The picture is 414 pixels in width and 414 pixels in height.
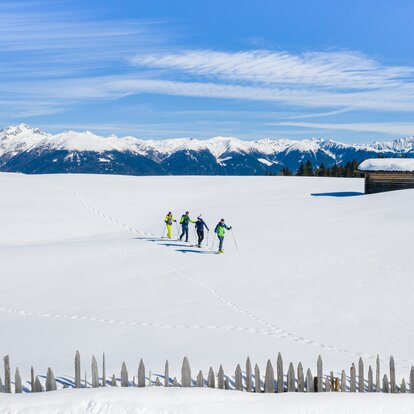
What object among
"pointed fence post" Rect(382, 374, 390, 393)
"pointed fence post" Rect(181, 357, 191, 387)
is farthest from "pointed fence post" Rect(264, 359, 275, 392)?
"pointed fence post" Rect(382, 374, 390, 393)

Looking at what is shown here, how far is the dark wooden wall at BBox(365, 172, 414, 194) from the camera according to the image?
1848 inches

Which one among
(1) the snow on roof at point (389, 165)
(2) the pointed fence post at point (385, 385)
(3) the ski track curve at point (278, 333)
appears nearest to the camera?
(2) the pointed fence post at point (385, 385)

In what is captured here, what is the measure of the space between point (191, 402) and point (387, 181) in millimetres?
42883

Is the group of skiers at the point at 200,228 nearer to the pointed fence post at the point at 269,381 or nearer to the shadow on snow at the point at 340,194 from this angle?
the pointed fence post at the point at 269,381

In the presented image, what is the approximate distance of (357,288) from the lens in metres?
18.6

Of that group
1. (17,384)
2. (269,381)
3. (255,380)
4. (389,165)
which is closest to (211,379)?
(255,380)

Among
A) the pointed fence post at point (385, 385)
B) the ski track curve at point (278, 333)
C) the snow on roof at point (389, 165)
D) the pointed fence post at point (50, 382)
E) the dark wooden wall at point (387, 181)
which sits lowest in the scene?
the ski track curve at point (278, 333)

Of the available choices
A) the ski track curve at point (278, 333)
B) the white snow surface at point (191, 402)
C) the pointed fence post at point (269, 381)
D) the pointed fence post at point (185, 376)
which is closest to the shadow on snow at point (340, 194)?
the ski track curve at point (278, 333)

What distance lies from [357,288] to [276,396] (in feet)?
34.5

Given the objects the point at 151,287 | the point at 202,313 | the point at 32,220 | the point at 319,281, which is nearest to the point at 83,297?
the point at 151,287

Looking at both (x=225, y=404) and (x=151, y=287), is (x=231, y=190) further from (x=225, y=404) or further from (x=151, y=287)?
(x=225, y=404)

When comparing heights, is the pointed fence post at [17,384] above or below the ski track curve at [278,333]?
above

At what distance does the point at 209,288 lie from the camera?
18.9 meters

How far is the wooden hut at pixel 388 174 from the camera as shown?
4678 centimetres
